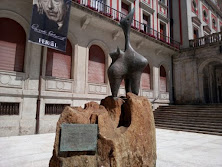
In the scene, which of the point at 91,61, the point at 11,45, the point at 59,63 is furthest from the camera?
the point at 91,61

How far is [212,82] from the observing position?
19.4m

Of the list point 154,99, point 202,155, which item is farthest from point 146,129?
point 154,99

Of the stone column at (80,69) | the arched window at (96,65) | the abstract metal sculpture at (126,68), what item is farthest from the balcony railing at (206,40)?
the abstract metal sculpture at (126,68)

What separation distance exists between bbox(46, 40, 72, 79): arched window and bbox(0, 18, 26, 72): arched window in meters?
1.30

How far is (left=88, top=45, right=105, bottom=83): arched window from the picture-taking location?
1102cm

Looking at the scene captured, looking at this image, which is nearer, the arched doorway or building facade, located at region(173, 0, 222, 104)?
building facade, located at region(173, 0, 222, 104)

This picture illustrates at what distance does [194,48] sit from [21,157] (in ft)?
54.1

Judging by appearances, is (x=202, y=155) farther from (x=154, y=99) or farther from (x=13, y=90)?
(x=154, y=99)

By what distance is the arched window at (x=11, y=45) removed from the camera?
7.89 metres

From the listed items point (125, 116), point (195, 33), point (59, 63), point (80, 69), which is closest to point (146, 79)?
point (80, 69)

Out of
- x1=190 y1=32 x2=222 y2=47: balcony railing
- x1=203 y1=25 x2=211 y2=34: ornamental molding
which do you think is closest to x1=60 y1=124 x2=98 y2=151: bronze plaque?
x1=190 y1=32 x2=222 y2=47: balcony railing

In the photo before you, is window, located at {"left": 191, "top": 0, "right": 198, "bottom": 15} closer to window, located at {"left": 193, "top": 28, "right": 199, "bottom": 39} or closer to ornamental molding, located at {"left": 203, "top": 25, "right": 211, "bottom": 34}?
window, located at {"left": 193, "top": 28, "right": 199, "bottom": 39}

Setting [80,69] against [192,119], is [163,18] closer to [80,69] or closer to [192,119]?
[192,119]

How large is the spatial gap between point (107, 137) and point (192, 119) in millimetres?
9601
